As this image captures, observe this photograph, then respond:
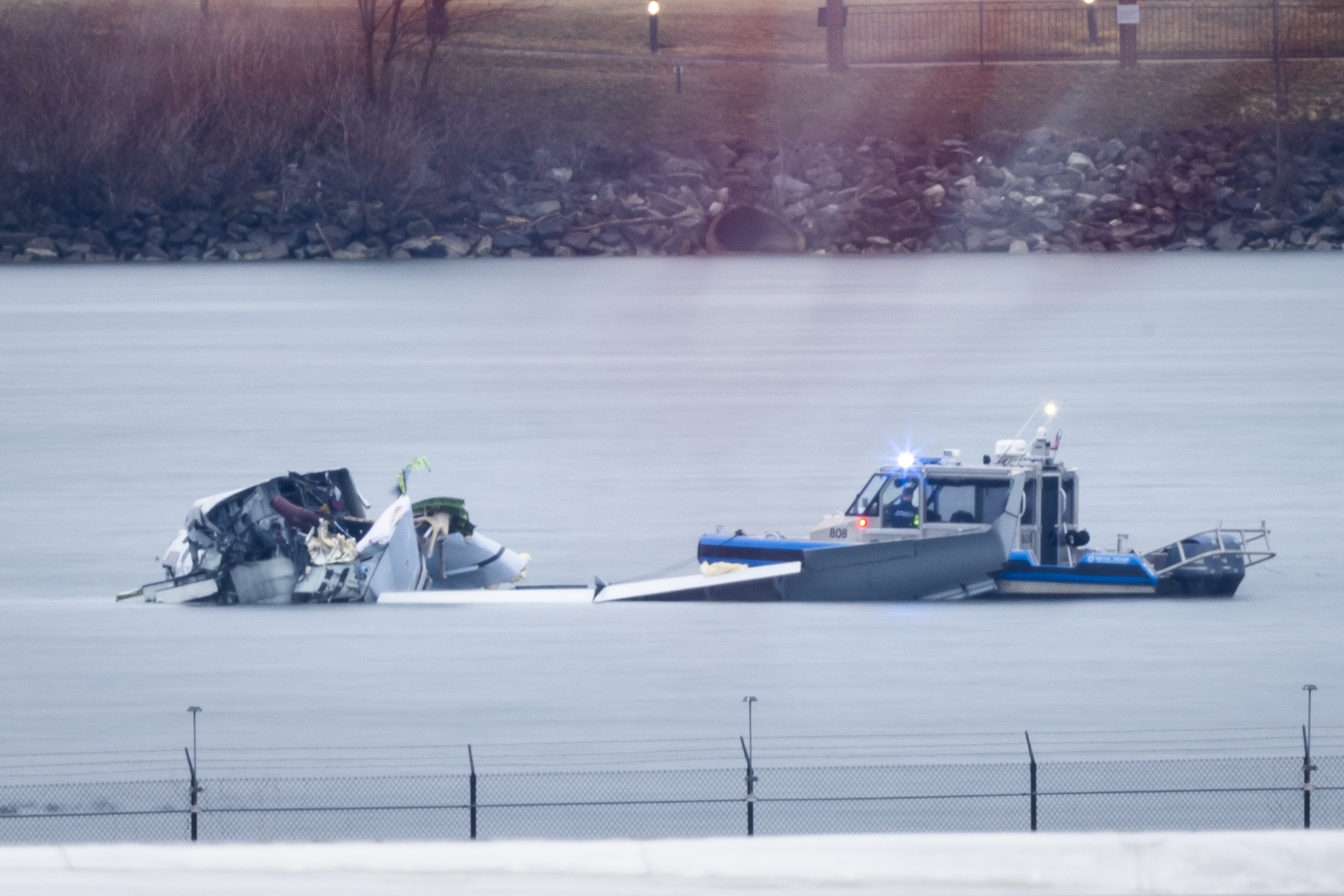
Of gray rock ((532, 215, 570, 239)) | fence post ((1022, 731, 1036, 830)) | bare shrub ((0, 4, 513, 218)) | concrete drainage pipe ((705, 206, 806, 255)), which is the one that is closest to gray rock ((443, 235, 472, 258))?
bare shrub ((0, 4, 513, 218))

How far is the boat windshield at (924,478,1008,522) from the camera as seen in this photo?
2914 centimetres

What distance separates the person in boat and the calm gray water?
1.25m

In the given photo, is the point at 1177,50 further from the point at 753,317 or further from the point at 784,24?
the point at 753,317

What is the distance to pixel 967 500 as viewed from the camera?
29.2 meters

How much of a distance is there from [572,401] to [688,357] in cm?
1223

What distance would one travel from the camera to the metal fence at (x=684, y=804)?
62.1ft

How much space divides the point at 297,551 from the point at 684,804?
1279cm

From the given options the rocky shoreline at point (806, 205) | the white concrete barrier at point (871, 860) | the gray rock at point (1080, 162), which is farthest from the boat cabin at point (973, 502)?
the gray rock at point (1080, 162)

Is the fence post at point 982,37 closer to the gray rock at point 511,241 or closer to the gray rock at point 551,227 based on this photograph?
the gray rock at point 551,227

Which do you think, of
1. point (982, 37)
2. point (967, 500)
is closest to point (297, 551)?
point (967, 500)

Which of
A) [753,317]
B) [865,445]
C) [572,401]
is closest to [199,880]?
[865,445]

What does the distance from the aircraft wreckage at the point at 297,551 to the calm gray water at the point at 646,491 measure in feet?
1.57

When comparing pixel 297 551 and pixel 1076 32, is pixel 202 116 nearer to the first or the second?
pixel 1076 32

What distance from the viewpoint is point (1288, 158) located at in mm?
113375
